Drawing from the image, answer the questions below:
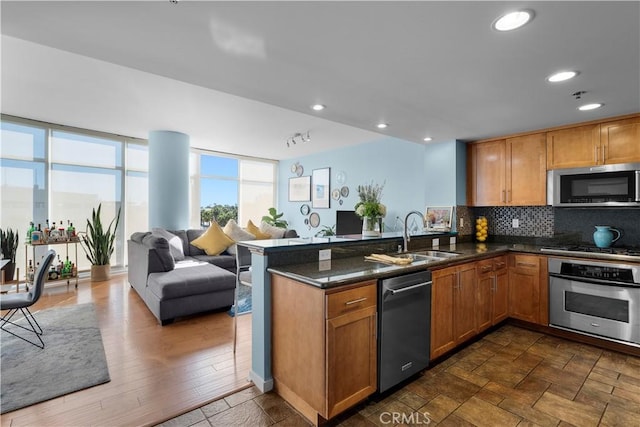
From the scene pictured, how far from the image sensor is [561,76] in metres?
2.09

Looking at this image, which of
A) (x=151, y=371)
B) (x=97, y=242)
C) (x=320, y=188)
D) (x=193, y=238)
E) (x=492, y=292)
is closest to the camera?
Result: (x=151, y=371)

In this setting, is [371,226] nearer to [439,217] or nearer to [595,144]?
[439,217]

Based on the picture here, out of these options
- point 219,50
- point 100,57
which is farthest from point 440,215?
point 100,57

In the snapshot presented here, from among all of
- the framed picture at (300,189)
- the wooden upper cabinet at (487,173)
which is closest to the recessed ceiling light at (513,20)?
the wooden upper cabinet at (487,173)

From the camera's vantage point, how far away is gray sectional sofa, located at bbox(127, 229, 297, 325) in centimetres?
331

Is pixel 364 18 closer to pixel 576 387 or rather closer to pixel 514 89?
pixel 514 89

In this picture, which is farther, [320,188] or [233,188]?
[233,188]

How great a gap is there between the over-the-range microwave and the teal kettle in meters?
0.31

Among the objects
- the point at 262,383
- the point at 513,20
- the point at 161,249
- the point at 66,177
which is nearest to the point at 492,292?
the point at 262,383

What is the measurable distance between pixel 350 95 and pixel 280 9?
117cm

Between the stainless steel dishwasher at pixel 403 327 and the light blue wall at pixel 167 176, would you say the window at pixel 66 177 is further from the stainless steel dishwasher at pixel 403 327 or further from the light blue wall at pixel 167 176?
the stainless steel dishwasher at pixel 403 327

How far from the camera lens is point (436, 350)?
2.48 metres

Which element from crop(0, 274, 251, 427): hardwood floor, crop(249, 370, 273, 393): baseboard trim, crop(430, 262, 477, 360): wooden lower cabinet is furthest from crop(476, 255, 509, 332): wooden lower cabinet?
crop(0, 274, 251, 427): hardwood floor

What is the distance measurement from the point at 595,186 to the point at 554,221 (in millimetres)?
670
